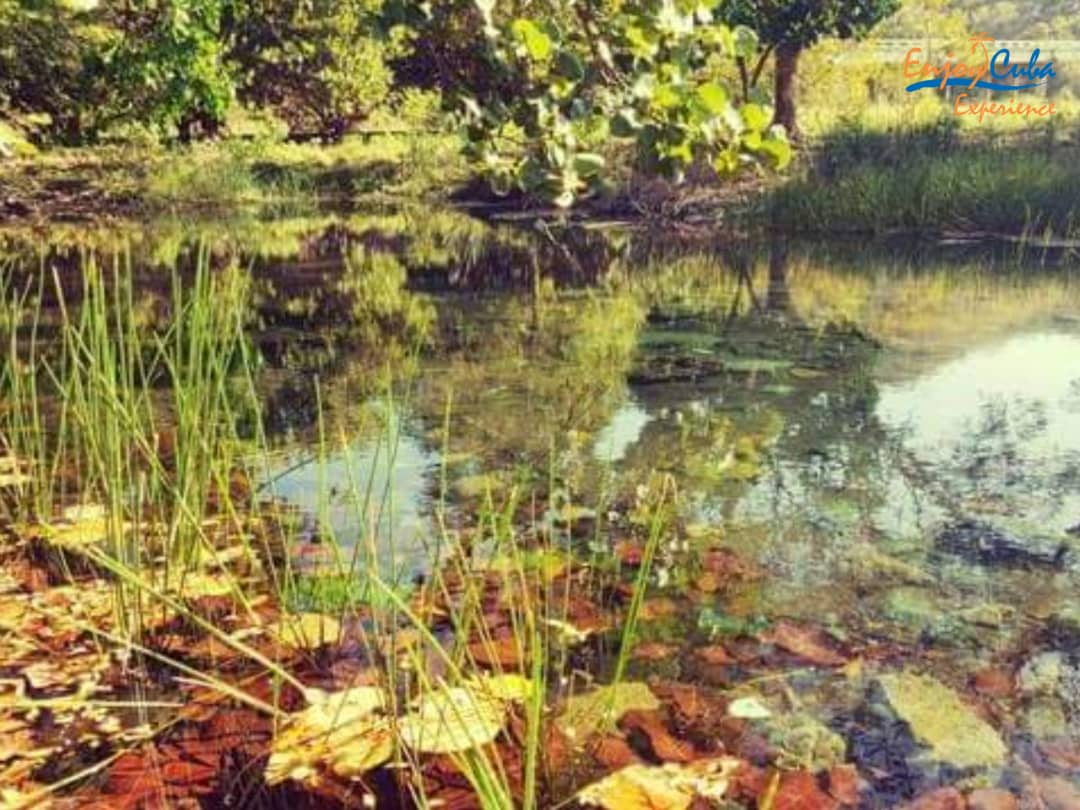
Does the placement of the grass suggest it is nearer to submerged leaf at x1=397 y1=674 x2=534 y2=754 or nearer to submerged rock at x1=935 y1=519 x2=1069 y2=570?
submerged leaf at x1=397 y1=674 x2=534 y2=754

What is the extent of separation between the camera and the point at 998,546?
3.69m

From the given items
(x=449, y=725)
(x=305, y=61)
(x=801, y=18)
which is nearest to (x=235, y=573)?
(x=449, y=725)

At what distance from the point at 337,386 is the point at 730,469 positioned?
8.41 ft

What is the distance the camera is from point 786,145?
175 cm

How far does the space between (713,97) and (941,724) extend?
1.67 metres

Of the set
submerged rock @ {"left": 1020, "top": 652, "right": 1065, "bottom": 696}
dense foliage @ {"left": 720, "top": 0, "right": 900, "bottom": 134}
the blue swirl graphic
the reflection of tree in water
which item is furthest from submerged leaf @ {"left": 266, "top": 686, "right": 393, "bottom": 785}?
the blue swirl graphic

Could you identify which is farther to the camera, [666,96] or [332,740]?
[332,740]

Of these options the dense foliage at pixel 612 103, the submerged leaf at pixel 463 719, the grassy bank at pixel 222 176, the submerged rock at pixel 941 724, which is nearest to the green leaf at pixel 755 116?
the dense foliage at pixel 612 103

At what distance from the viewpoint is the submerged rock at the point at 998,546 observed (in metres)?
3.55

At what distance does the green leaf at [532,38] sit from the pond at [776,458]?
0.86m

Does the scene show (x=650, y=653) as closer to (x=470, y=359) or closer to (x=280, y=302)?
(x=470, y=359)

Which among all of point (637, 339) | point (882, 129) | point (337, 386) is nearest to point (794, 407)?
point (637, 339)

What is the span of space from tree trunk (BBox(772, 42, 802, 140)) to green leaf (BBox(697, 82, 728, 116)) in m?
17.9

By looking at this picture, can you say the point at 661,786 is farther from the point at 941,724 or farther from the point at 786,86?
the point at 786,86
